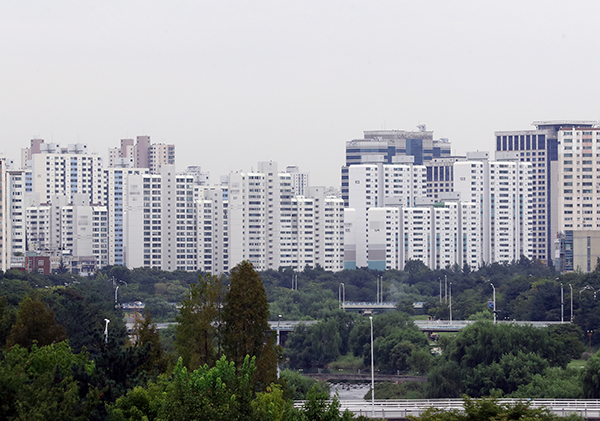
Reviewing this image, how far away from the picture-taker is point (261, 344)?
2898 centimetres

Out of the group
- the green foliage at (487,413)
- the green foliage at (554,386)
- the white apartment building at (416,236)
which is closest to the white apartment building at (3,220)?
the white apartment building at (416,236)

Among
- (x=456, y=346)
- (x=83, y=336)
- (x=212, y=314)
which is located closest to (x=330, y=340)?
(x=456, y=346)

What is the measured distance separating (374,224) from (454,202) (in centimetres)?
1114

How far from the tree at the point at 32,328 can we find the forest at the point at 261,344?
1.9 inches

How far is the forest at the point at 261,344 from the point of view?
22.2m

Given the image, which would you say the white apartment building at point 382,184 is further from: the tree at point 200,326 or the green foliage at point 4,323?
the tree at point 200,326

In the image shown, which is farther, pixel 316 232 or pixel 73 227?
pixel 73 227

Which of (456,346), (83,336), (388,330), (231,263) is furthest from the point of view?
(231,263)

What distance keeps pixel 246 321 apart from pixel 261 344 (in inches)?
32.7

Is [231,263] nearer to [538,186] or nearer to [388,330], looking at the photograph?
[388,330]

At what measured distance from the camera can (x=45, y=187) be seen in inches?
5792

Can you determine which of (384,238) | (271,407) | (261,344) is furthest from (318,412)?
(384,238)

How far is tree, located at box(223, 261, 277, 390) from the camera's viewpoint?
2873 cm

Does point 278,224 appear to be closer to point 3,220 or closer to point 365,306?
point 365,306
